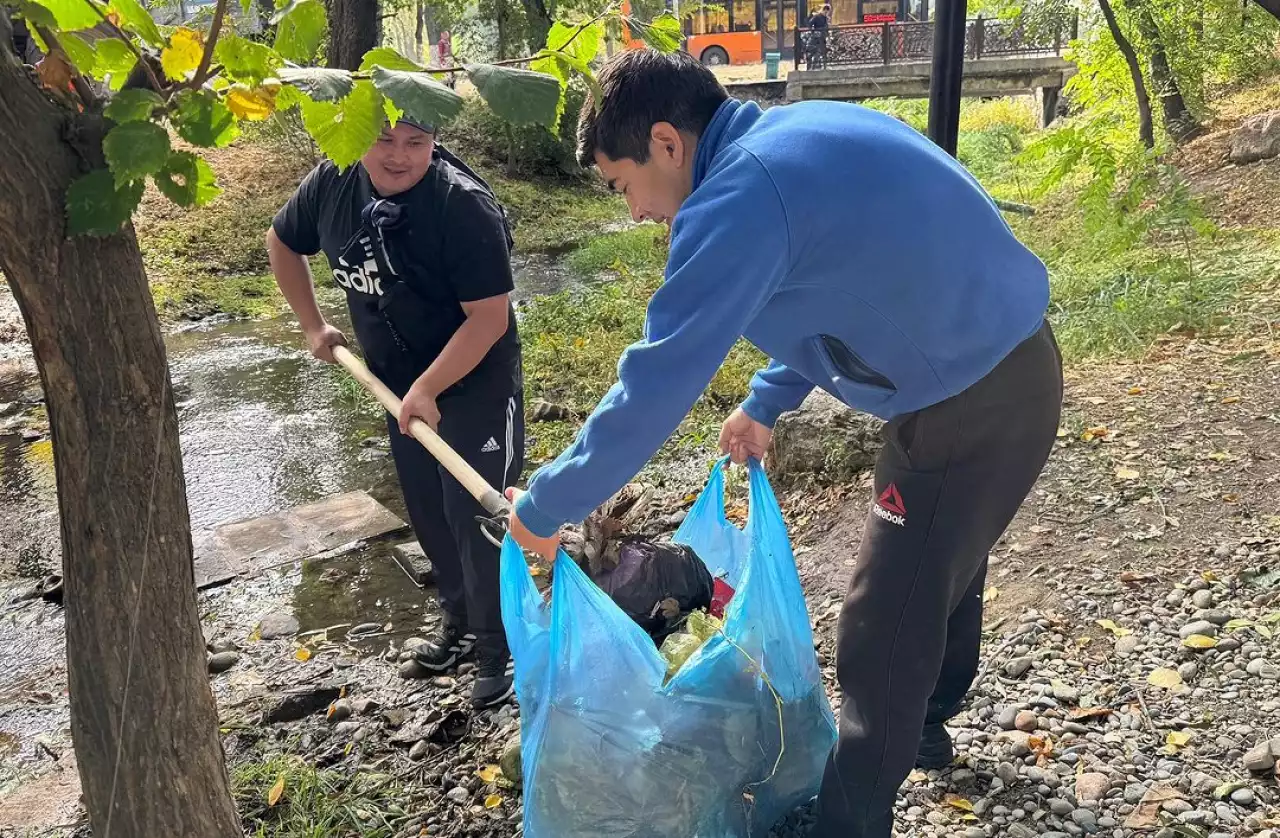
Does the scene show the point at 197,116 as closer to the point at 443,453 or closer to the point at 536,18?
the point at 443,453

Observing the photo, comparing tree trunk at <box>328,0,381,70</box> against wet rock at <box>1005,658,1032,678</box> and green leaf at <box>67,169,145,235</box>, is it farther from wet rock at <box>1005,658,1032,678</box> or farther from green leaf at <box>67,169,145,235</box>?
green leaf at <box>67,169,145,235</box>

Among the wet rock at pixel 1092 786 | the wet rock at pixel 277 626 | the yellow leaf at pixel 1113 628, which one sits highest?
the yellow leaf at pixel 1113 628

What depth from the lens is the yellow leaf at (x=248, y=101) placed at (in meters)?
1.35

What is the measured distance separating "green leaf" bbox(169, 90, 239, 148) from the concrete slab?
10.3 feet

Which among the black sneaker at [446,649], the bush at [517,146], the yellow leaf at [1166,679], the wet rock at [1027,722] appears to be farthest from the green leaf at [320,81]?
the bush at [517,146]

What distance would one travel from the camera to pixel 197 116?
1.31m

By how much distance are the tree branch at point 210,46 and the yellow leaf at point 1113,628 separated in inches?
104

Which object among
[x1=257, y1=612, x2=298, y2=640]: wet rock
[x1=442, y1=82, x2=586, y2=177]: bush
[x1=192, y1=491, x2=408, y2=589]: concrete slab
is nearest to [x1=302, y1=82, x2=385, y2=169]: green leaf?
[x1=257, y1=612, x2=298, y2=640]: wet rock

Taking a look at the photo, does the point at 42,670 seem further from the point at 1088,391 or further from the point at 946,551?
the point at 1088,391

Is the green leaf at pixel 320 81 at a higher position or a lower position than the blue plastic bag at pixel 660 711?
higher

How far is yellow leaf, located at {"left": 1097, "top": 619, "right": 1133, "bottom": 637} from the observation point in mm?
2750

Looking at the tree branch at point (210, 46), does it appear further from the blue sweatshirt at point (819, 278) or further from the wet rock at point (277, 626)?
the wet rock at point (277, 626)

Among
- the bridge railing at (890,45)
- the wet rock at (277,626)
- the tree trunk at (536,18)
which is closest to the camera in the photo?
the wet rock at (277,626)

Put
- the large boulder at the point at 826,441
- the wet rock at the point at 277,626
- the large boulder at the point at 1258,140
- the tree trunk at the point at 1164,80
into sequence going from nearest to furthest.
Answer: the wet rock at the point at 277,626 → the large boulder at the point at 826,441 → the large boulder at the point at 1258,140 → the tree trunk at the point at 1164,80
